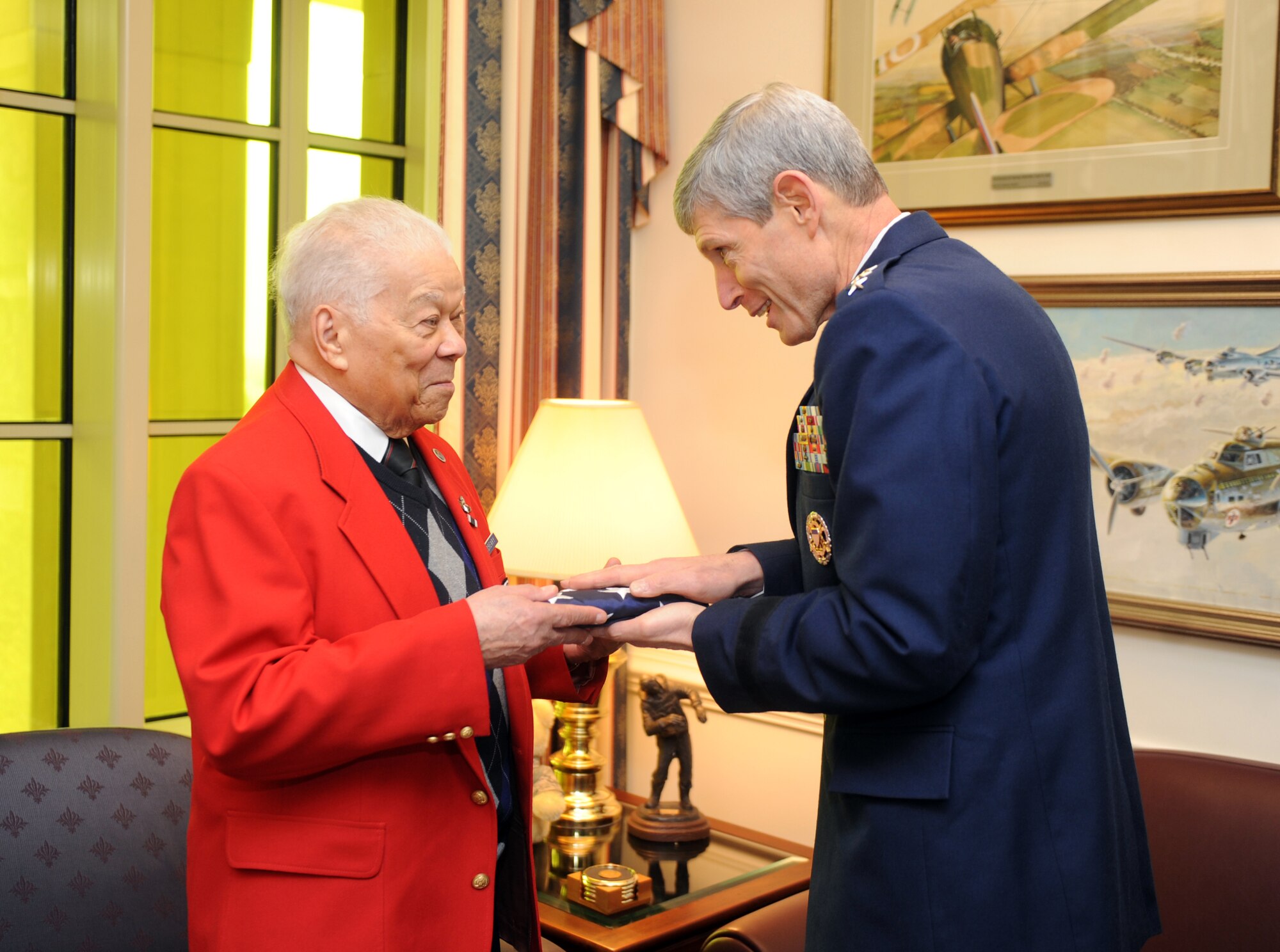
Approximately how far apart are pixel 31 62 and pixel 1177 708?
318cm

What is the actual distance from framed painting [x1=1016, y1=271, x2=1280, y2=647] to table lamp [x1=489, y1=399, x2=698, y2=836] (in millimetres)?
1032

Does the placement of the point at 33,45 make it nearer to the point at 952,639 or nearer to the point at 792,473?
the point at 792,473

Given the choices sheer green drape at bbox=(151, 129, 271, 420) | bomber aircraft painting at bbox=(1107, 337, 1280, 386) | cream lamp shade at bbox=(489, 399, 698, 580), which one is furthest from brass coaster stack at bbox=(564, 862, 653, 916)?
bomber aircraft painting at bbox=(1107, 337, 1280, 386)

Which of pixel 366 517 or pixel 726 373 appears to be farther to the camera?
pixel 726 373

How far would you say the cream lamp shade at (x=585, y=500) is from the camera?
9.27 feet

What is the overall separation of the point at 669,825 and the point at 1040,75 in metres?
2.08

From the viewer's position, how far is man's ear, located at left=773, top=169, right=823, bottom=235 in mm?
1499

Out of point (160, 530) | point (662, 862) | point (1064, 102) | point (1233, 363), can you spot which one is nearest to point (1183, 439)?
point (1233, 363)

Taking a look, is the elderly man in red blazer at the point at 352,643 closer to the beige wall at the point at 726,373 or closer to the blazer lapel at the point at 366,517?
the blazer lapel at the point at 366,517

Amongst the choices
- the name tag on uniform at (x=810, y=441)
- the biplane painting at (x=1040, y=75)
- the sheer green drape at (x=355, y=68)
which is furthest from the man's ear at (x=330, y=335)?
the biplane painting at (x=1040, y=75)

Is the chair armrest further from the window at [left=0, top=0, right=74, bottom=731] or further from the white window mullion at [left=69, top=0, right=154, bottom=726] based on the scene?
the window at [left=0, top=0, right=74, bottom=731]

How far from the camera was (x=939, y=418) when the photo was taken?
1259mm

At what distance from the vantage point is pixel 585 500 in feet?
9.33

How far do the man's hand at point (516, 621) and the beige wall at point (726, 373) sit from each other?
1.83 metres
